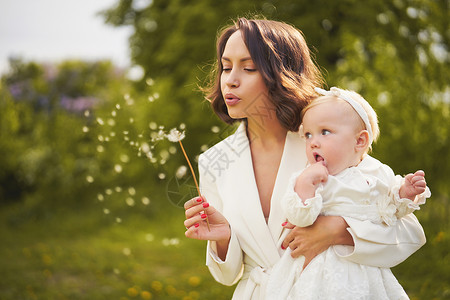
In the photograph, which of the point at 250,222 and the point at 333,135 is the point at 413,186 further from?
the point at 250,222

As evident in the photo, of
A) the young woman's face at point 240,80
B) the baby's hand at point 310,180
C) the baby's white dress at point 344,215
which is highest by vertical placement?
the young woman's face at point 240,80

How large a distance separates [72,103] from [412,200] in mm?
10344

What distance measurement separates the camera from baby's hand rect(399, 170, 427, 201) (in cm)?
178

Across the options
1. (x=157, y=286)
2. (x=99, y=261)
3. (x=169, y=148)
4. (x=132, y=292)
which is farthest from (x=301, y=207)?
(x=99, y=261)

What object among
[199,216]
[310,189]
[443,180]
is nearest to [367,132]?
[310,189]

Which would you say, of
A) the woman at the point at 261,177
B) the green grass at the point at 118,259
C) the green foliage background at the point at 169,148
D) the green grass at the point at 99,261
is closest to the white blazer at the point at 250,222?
the woman at the point at 261,177

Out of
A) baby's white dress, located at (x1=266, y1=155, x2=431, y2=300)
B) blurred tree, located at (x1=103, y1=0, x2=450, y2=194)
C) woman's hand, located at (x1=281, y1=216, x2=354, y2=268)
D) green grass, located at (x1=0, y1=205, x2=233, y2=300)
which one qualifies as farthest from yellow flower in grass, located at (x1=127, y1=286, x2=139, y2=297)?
woman's hand, located at (x1=281, y1=216, x2=354, y2=268)

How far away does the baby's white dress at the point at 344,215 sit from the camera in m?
1.73

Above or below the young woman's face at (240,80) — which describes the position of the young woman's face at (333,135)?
below

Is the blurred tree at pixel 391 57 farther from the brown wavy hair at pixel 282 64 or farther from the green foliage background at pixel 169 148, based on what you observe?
the brown wavy hair at pixel 282 64

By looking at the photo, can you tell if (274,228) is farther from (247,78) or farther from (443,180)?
(443,180)

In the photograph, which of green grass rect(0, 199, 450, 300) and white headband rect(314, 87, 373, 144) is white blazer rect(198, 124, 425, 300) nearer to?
white headband rect(314, 87, 373, 144)

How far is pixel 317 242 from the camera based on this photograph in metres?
1.81

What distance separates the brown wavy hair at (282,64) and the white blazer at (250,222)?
171mm
